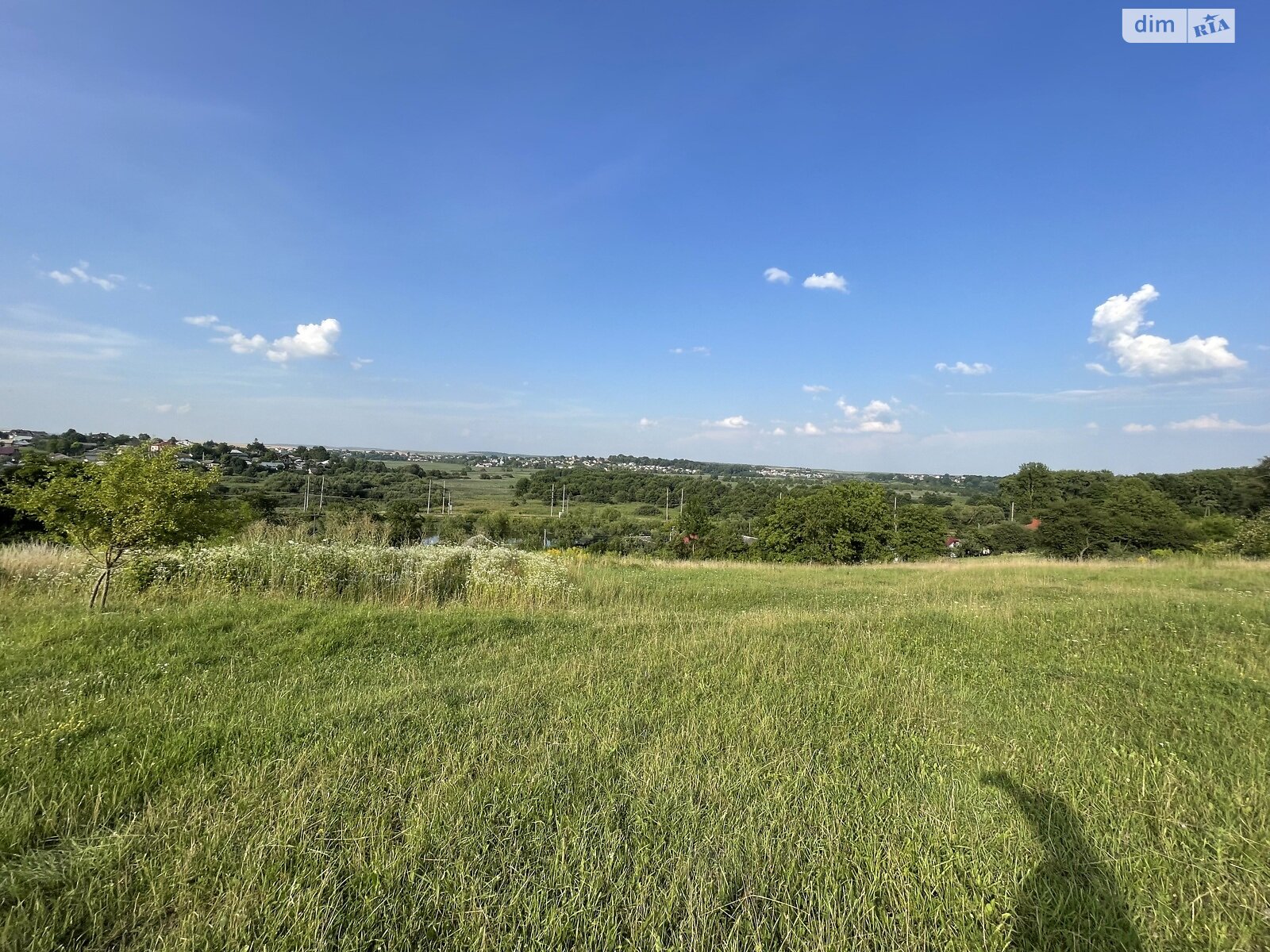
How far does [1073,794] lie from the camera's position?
2967 mm

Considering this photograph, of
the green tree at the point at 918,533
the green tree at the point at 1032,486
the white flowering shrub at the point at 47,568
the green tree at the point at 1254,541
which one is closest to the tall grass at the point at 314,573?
the white flowering shrub at the point at 47,568

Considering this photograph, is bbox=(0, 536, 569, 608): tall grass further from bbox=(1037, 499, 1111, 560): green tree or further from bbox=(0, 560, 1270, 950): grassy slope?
bbox=(1037, 499, 1111, 560): green tree

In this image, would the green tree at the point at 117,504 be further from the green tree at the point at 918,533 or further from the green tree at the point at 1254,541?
the green tree at the point at 918,533

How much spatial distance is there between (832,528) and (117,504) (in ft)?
125

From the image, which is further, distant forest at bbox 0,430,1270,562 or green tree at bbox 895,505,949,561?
green tree at bbox 895,505,949,561

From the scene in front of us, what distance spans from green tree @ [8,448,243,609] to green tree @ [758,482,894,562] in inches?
1377

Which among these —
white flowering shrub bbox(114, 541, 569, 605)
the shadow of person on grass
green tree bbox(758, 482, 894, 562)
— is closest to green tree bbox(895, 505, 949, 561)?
green tree bbox(758, 482, 894, 562)

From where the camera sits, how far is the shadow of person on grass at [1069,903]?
6.66ft

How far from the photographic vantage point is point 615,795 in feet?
9.45

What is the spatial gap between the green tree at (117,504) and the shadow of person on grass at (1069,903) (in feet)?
30.2

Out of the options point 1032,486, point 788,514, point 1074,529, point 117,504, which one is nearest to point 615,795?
point 117,504

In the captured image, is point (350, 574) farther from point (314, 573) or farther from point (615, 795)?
point (615, 795)

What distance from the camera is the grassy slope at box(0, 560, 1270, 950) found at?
6.79 feet

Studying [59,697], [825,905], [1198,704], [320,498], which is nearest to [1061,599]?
[1198,704]
